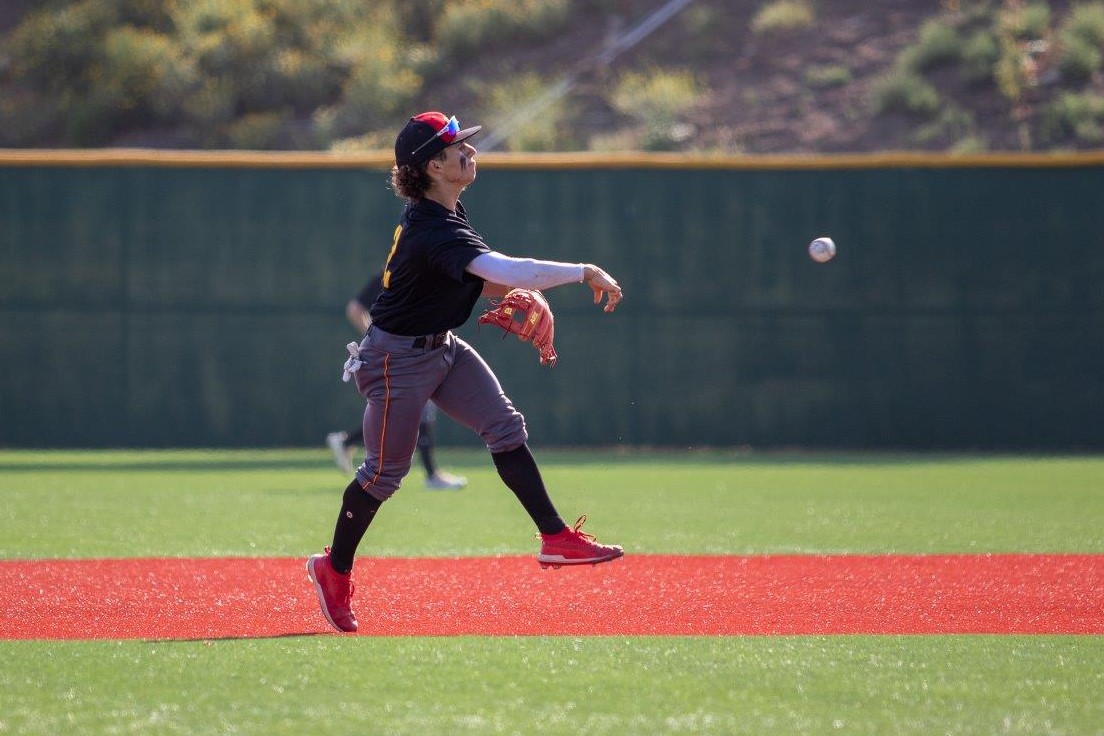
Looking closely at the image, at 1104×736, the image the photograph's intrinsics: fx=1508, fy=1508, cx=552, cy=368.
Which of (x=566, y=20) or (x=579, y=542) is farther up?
(x=566, y=20)

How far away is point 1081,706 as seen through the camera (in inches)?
161

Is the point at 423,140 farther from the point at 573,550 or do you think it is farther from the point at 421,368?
the point at 573,550

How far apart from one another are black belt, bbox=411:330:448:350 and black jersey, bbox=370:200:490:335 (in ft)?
0.06

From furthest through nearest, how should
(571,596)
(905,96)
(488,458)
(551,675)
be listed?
(905,96)
(488,458)
(571,596)
(551,675)

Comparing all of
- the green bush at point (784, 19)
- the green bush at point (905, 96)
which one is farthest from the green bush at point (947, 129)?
the green bush at point (784, 19)

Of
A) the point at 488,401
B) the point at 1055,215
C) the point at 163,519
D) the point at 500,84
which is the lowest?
the point at 163,519

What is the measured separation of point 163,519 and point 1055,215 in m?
9.82

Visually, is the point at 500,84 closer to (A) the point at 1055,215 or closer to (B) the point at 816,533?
(A) the point at 1055,215

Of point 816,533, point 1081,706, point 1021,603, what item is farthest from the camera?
point 816,533

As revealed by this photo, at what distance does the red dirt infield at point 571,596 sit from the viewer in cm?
535

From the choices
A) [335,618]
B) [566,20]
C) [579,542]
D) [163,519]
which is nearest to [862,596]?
[579,542]

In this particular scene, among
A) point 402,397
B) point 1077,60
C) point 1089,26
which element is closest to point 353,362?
point 402,397

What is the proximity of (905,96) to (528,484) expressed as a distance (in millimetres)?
18475

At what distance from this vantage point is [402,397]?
5.39m
